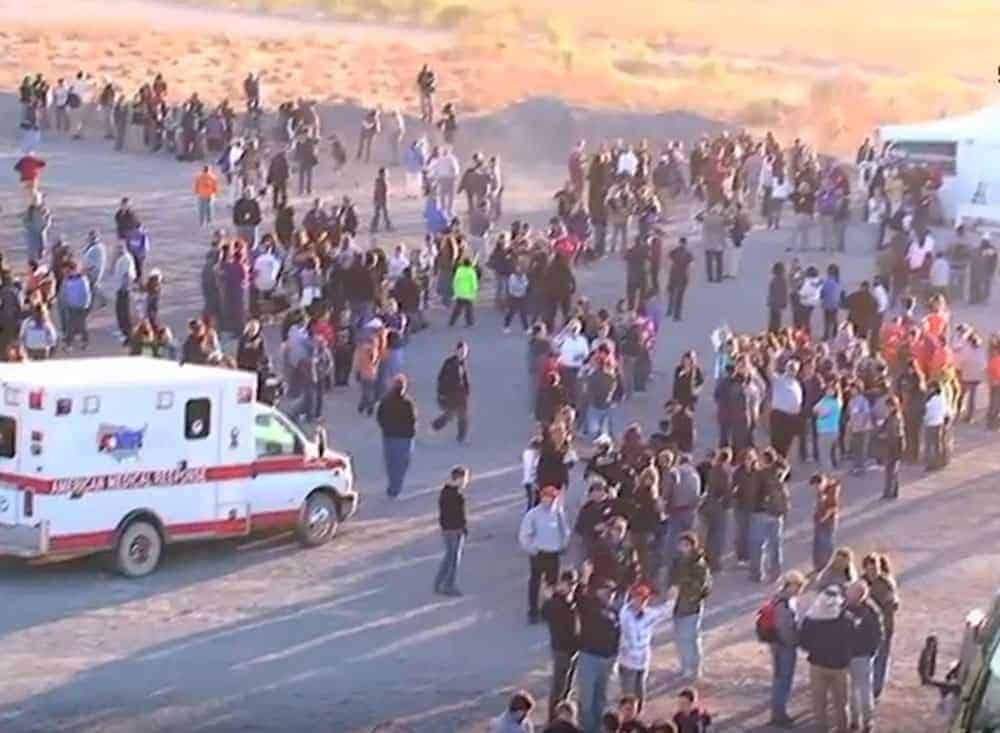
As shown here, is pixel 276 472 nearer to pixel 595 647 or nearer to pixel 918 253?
pixel 595 647

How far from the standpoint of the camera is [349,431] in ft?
93.4

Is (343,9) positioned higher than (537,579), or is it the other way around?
(343,9)

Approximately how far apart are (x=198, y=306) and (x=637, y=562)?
1408cm

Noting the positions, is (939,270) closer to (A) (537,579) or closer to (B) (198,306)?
(B) (198,306)

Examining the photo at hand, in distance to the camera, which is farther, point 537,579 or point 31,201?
point 31,201

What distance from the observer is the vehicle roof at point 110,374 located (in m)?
21.8

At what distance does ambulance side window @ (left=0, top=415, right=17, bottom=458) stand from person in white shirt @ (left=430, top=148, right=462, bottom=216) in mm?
17927

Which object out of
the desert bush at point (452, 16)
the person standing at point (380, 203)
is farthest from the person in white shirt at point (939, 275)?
the desert bush at point (452, 16)

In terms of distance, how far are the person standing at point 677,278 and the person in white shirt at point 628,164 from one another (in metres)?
5.32

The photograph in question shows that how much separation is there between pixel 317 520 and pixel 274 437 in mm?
1042

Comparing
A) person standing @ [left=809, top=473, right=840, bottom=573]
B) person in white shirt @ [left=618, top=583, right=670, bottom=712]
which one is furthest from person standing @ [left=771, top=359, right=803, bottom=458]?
person in white shirt @ [left=618, top=583, right=670, bottom=712]

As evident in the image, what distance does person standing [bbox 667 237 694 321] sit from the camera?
110 ft

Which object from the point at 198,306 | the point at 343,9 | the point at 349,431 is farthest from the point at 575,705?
the point at 343,9

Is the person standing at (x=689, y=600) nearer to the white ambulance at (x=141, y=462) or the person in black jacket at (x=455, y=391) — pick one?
the white ambulance at (x=141, y=462)
